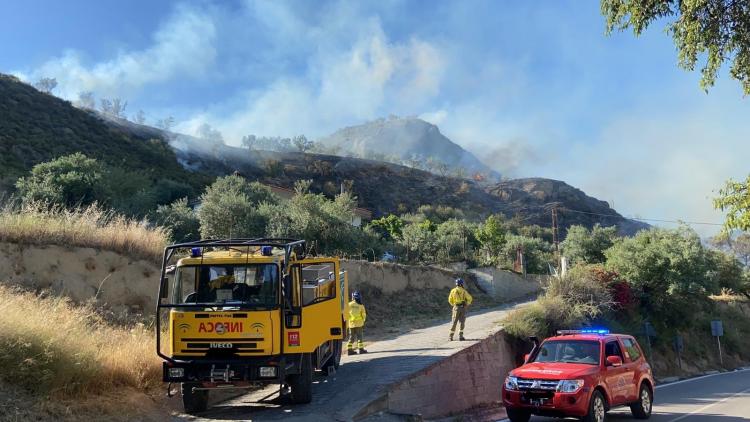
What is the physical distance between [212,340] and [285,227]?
1650 cm

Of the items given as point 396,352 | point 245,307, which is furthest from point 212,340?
point 396,352

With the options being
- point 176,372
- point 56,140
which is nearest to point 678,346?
point 176,372

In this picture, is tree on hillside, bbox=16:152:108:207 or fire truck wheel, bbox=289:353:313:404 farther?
tree on hillside, bbox=16:152:108:207

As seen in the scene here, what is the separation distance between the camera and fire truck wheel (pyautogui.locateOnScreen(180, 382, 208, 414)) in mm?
9648

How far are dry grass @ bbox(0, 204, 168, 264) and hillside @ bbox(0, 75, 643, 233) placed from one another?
1369 cm

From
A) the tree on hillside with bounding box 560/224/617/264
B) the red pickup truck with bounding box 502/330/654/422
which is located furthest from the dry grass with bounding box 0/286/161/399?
the tree on hillside with bounding box 560/224/617/264

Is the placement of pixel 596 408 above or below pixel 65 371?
below

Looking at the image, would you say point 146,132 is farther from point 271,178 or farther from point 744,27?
point 744,27

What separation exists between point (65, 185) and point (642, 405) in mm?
27817

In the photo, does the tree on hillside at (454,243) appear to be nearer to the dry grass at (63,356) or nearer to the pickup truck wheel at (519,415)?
the pickup truck wheel at (519,415)

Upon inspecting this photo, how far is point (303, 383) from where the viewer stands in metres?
10.2

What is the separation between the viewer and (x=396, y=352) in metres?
15.3

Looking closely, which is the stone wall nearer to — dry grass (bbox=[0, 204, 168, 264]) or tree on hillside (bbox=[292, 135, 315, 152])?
dry grass (bbox=[0, 204, 168, 264])

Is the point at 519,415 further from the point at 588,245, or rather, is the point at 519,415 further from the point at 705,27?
the point at 588,245
